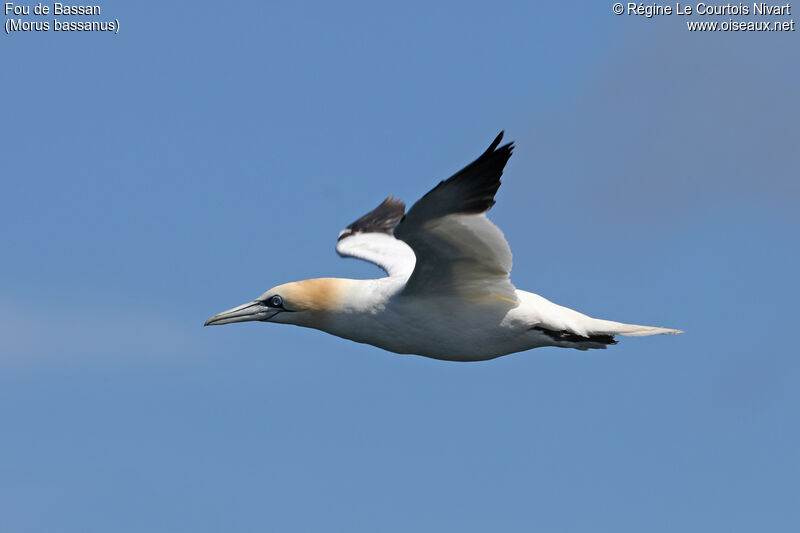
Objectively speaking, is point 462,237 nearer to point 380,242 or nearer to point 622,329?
point 622,329

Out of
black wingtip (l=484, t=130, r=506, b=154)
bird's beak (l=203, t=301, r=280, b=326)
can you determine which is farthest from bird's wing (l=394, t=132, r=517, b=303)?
bird's beak (l=203, t=301, r=280, b=326)

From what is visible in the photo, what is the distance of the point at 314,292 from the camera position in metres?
15.1

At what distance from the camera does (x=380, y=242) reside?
728 inches

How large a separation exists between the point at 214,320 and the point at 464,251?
3.77m

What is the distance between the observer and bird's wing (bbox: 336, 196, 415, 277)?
17469 mm

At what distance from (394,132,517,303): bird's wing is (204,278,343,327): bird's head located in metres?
1.12

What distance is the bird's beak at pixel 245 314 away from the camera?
15.7 m

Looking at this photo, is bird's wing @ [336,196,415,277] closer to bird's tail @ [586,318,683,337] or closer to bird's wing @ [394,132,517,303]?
bird's wing @ [394,132,517,303]

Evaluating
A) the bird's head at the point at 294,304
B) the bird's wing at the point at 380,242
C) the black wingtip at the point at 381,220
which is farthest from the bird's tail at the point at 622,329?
the black wingtip at the point at 381,220

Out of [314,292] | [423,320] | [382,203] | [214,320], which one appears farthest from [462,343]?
[382,203]

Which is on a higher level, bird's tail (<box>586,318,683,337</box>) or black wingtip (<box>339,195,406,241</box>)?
black wingtip (<box>339,195,406,241</box>)

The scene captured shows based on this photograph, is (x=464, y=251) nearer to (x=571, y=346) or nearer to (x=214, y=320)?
(x=571, y=346)

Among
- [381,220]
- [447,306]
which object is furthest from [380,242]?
[447,306]

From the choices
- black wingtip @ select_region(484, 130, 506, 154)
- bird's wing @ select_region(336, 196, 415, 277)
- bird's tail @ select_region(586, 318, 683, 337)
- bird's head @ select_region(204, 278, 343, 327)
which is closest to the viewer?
black wingtip @ select_region(484, 130, 506, 154)
